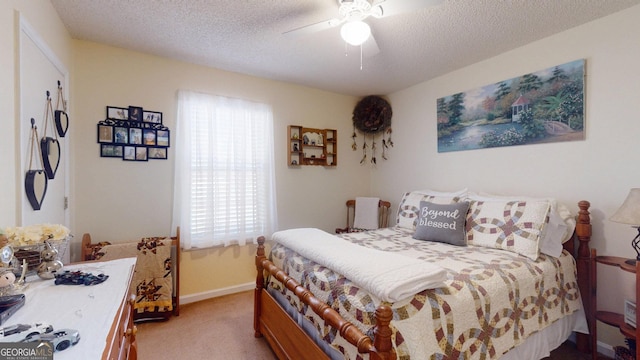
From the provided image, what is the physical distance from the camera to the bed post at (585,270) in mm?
2023

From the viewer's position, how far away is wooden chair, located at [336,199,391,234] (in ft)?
12.0

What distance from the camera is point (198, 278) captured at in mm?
2918

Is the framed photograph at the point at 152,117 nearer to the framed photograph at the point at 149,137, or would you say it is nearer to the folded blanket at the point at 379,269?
the framed photograph at the point at 149,137

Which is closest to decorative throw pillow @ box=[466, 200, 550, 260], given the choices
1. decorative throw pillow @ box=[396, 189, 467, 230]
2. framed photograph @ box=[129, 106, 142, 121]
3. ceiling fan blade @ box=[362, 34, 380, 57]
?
decorative throw pillow @ box=[396, 189, 467, 230]

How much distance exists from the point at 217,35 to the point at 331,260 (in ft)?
6.64

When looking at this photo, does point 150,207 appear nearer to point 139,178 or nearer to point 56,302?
point 139,178

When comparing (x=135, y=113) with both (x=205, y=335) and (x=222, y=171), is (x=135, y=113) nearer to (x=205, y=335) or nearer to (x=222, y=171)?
(x=222, y=171)

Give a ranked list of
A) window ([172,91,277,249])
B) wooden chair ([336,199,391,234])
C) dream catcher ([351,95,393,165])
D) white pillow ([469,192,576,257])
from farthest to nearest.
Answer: dream catcher ([351,95,393,165]) < wooden chair ([336,199,391,234]) < window ([172,91,277,249]) < white pillow ([469,192,576,257])

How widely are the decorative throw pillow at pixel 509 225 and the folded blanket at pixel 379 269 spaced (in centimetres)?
100

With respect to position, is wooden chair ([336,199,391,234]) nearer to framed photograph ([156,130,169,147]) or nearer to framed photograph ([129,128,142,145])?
framed photograph ([156,130,169,147])

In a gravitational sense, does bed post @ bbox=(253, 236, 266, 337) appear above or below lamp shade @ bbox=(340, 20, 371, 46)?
below

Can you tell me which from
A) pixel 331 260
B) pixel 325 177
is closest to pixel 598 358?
pixel 331 260

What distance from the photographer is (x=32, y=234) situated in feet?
3.83

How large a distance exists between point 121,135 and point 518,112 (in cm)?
368
